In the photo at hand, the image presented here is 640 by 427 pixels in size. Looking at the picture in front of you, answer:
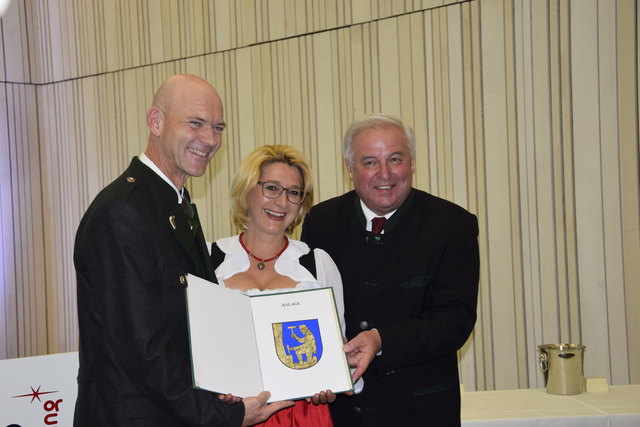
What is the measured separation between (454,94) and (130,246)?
361 centimetres

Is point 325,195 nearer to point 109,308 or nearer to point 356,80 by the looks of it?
point 356,80

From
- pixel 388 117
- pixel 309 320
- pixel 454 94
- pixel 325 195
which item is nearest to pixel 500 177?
pixel 454 94

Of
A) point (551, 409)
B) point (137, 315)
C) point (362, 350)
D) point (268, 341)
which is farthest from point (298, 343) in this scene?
point (551, 409)

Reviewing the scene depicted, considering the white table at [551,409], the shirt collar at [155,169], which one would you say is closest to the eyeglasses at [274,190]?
the shirt collar at [155,169]

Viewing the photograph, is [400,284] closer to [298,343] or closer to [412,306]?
[412,306]

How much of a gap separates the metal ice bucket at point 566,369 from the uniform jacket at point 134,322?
7.86 ft

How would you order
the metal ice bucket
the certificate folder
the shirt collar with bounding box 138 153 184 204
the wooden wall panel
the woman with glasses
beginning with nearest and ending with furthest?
1. the certificate folder
2. the shirt collar with bounding box 138 153 184 204
3. the woman with glasses
4. the metal ice bucket
5. the wooden wall panel

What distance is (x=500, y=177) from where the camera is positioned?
199 inches

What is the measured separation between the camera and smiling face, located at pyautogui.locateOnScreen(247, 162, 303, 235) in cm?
305

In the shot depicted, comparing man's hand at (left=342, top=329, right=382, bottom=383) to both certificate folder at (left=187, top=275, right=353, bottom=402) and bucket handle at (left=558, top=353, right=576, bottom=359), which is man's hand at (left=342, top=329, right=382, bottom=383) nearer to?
certificate folder at (left=187, top=275, right=353, bottom=402)

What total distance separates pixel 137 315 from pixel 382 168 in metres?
1.31

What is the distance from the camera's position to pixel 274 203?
305 cm

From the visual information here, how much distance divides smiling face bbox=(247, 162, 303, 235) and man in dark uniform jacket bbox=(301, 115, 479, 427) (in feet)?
0.73

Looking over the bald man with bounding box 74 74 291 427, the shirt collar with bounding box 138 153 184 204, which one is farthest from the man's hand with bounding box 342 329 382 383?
the shirt collar with bounding box 138 153 184 204
